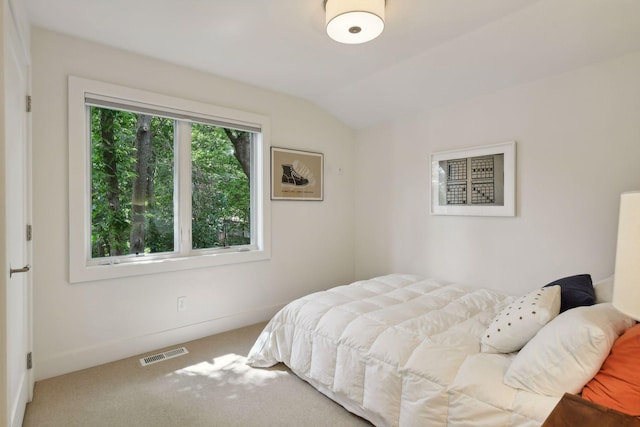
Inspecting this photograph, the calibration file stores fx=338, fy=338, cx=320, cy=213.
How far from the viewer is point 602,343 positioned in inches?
50.6

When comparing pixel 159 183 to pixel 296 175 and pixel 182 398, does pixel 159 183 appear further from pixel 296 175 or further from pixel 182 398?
pixel 182 398

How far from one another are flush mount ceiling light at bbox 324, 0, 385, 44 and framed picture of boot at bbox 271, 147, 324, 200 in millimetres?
1662

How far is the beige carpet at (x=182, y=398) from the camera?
193cm

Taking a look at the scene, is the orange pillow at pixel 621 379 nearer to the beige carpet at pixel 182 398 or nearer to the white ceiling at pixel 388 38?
the beige carpet at pixel 182 398

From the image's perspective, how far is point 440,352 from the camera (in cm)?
171

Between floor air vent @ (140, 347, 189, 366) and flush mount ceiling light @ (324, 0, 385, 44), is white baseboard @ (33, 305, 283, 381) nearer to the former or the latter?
floor air vent @ (140, 347, 189, 366)

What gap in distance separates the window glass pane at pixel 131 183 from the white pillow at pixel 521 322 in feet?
8.59

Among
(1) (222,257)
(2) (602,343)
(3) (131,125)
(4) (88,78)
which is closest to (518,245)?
(2) (602,343)

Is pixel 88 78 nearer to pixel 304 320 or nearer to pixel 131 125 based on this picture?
pixel 131 125

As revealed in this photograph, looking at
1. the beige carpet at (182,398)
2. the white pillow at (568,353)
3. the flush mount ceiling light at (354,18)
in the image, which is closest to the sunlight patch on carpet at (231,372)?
the beige carpet at (182,398)

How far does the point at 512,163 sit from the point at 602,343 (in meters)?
1.99

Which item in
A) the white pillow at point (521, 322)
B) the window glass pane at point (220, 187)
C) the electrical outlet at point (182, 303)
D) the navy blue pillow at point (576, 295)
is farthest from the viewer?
the window glass pane at point (220, 187)

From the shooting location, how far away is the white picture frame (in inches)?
117

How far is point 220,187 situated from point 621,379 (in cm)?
310
